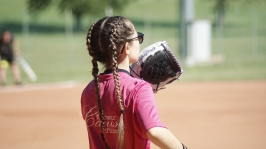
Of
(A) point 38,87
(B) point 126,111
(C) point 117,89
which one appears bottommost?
(A) point 38,87

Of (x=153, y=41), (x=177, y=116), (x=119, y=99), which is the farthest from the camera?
(x=153, y=41)

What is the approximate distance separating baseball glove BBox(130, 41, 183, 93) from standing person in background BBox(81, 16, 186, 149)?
35 centimetres

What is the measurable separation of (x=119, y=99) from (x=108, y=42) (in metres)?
0.32

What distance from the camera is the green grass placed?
2038 cm

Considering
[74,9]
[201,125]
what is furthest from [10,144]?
[74,9]

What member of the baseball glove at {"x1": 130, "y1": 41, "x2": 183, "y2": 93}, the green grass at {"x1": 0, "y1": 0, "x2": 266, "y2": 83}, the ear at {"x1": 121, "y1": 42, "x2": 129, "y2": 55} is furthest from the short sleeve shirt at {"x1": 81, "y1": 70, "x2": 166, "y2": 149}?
the green grass at {"x1": 0, "y1": 0, "x2": 266, "y2": 83}

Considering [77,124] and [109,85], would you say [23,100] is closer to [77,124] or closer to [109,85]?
[77,124]

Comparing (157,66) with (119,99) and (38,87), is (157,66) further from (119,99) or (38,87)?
(38,87)

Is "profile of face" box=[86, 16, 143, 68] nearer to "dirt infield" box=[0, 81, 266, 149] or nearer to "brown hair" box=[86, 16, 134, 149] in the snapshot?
"brown hair" box=[86, 16, 134, 149]

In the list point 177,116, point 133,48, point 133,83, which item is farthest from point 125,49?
point 177,116

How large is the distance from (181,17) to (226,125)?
16.0 m

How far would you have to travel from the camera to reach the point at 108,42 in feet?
8.79

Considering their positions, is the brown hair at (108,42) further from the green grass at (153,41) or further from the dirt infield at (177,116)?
the green grass at (153,41)

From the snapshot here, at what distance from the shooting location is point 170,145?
2527 mm
